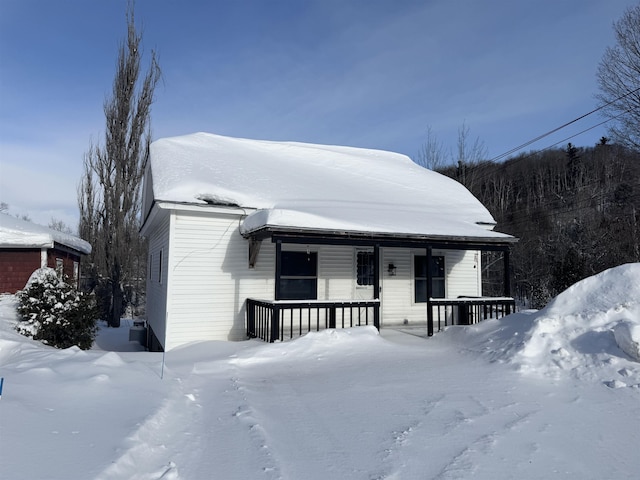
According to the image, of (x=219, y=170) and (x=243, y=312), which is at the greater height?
(x=219, y=170)

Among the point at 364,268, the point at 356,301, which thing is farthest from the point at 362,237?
the point at 364,268

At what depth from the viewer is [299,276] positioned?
11.2m

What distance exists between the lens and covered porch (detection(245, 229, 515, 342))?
29.6 ft

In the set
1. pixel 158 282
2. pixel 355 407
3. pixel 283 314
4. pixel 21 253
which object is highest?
pixel 21 253

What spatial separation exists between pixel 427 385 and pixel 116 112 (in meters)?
22.7

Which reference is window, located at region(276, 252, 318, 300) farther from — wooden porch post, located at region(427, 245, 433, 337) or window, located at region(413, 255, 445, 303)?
window, located at region(413, 255, 445, 303)

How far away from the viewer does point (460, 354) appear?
7.37 metres

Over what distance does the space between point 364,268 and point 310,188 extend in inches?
106

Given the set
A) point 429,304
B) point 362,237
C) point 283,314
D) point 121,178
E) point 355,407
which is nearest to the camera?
point 355,407

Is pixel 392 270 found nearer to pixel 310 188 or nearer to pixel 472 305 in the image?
pixel 472 305

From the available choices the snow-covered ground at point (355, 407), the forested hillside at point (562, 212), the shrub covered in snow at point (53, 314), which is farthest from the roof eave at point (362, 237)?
the forested hillside at point (562, 212)

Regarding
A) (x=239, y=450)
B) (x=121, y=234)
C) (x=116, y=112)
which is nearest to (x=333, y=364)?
(x=239, y=450)

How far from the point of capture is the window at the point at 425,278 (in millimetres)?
12727

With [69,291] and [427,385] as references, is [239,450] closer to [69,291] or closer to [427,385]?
[427,385]
